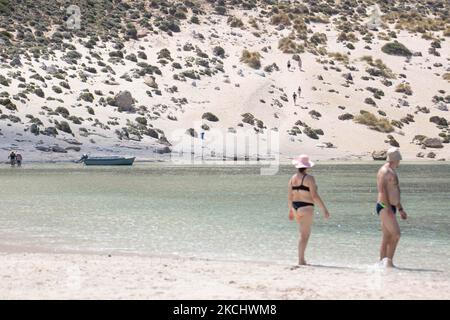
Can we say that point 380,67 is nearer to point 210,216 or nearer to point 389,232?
point 210,216

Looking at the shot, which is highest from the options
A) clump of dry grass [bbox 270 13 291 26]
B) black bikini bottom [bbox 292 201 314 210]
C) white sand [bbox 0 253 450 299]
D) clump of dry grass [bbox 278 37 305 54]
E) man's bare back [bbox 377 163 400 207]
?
clump of dry grass [bbox 270 13 291 26]

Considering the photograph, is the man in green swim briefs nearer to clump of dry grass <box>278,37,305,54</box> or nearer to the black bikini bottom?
the black bikini bottom

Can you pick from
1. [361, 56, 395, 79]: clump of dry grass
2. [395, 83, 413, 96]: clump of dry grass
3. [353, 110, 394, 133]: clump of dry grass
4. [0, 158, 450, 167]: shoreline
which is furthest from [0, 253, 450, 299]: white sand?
[361, 56, 395, 79]: clump of dry grass

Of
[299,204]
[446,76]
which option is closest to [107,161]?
[446,76]

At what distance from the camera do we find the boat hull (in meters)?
→ 48.0

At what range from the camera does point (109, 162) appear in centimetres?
4838

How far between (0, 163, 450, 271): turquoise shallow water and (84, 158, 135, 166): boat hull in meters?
6.24

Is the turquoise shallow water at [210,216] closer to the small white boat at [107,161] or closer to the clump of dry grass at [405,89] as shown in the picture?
the small white boat at [107,161]

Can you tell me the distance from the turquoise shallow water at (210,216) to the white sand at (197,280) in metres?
1.51

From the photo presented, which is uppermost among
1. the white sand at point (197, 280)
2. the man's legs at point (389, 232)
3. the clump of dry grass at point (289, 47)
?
the clump of dry grass at point (289, 47)

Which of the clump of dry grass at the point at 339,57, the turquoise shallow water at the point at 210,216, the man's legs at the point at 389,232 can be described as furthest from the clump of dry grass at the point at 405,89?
the man's legs at the point at 389,232

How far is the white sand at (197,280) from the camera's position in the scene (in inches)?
406
